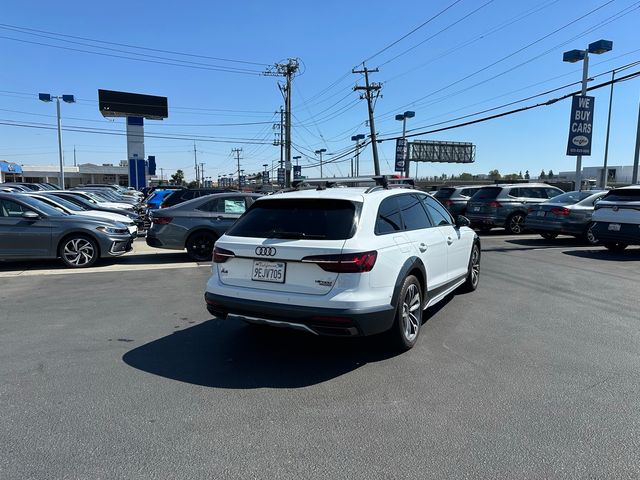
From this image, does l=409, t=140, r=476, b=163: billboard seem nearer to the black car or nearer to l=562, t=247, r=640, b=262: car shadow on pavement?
the black car

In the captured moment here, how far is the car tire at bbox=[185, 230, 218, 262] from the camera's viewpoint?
10.2 metres

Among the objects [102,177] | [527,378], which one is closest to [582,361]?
[527,378]

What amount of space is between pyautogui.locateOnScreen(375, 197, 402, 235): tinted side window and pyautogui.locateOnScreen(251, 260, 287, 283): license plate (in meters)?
0.94

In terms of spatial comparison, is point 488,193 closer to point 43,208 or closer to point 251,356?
point 43,208

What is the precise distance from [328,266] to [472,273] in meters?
3.90

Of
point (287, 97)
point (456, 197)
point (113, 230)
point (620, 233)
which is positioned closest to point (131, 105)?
point (287, 97)

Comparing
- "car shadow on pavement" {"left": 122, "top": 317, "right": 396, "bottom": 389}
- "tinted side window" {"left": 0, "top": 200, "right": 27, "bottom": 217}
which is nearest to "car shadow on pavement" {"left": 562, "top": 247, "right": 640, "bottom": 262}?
"car shadow on pavement" {"left": 122, "top": 317, "right": 396, "bottom": 389}

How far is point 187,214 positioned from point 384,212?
21.4 ft

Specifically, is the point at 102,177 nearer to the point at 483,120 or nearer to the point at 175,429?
the point at 483,120

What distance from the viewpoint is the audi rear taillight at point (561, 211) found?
12.9 m

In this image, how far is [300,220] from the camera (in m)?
4.37

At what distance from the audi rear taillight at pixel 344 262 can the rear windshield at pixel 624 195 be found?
32.6ft

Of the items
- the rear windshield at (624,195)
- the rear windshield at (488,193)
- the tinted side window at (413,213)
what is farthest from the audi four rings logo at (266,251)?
the rear windshield at (488,193)

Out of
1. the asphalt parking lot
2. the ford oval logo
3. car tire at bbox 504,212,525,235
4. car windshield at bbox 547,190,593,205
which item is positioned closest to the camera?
the asphalt parking lot
